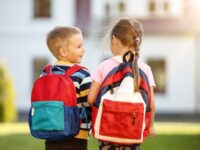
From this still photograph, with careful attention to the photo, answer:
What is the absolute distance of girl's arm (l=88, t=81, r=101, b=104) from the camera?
5.81 metres

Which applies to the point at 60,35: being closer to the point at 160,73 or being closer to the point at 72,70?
the point at 72,70

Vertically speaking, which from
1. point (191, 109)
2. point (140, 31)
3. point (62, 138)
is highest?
point (140, 31)

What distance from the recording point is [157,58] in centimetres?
3466

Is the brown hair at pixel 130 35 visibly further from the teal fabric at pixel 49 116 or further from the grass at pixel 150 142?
the grass at pixel 150 142

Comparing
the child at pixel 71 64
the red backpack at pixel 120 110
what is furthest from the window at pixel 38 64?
the red backpack at pixel 120 110

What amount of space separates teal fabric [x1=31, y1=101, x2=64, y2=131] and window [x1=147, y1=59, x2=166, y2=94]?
29.0 m

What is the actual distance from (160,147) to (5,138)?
11.8 ft

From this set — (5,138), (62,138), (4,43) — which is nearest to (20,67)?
(4,43)

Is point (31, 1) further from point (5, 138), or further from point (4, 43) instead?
point (5, 138)

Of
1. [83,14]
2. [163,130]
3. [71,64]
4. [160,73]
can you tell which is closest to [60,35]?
[71,64]

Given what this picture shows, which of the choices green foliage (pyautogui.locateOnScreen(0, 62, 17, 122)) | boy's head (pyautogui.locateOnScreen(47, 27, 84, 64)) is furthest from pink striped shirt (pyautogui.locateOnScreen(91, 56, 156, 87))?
green foliage (pyautogui.locateOnScreen(0, 62, 17, 122))

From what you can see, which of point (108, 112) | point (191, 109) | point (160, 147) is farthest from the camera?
point (191, 109)

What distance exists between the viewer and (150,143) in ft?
50.4

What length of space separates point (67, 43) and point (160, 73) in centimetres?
2916
